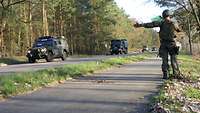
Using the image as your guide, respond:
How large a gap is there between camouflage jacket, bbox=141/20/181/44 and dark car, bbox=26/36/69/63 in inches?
943

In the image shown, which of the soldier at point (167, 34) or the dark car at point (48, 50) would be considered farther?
the dark car at point (48, 50)

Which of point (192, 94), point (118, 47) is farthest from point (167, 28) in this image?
point (118, 47)

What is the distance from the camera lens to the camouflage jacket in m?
16.1

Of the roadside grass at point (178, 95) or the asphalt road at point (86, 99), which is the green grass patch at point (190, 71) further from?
the asphalt road at point (86, 99)

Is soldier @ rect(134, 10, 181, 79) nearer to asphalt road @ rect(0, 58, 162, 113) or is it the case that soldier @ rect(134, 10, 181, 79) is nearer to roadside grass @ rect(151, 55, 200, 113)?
roadside grass @ rect(151, 55, 200, 113)

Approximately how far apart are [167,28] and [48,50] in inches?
976

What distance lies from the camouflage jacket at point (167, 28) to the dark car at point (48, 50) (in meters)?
23.9

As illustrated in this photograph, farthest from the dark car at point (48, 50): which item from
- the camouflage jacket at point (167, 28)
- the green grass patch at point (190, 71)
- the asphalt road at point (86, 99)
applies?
the asphalt road at point (86, 99)

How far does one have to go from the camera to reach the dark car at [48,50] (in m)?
39.7

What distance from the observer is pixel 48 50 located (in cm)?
4009

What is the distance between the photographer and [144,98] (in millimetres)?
11930

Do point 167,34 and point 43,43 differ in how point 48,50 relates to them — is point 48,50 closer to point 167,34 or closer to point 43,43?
point 43,43

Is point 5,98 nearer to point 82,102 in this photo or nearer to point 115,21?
point 82,102

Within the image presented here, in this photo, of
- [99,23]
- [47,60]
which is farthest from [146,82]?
[99,23]
